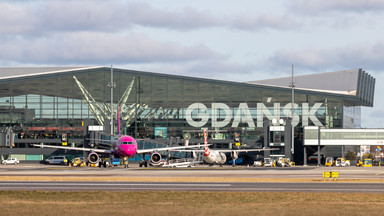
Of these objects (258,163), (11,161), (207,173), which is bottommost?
(11,161)

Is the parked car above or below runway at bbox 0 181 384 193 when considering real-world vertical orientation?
below

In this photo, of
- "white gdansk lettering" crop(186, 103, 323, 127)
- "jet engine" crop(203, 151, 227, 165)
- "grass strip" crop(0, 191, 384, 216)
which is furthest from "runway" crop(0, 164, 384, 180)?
"white gdansk lettering" crop(186, 103, 323, 127)

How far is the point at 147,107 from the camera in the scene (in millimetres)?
144250

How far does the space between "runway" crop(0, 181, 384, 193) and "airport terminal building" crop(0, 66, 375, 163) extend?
8429cm

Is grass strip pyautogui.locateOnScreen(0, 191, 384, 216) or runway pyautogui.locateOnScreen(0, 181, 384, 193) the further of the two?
runway pyautogui.locateOnScreen(0, 181, 384, 193)

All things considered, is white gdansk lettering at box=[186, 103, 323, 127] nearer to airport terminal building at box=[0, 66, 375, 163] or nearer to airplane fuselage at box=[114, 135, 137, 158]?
airport terminal building at box=[0, 66, 375, 163]

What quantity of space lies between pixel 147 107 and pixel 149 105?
0.75m

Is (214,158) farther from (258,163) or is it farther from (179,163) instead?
(258,163)

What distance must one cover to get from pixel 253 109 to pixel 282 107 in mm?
7006

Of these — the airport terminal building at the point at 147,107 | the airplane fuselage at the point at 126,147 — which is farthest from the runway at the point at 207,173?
the airport terminal building at the point at 147,107

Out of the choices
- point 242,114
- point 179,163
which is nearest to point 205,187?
point 179,163

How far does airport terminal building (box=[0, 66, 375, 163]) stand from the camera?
14150 cm

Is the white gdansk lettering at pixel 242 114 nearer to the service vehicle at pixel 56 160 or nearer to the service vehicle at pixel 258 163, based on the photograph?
the service vehicle at pixel 258 163

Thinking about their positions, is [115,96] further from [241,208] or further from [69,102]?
[241,208]
